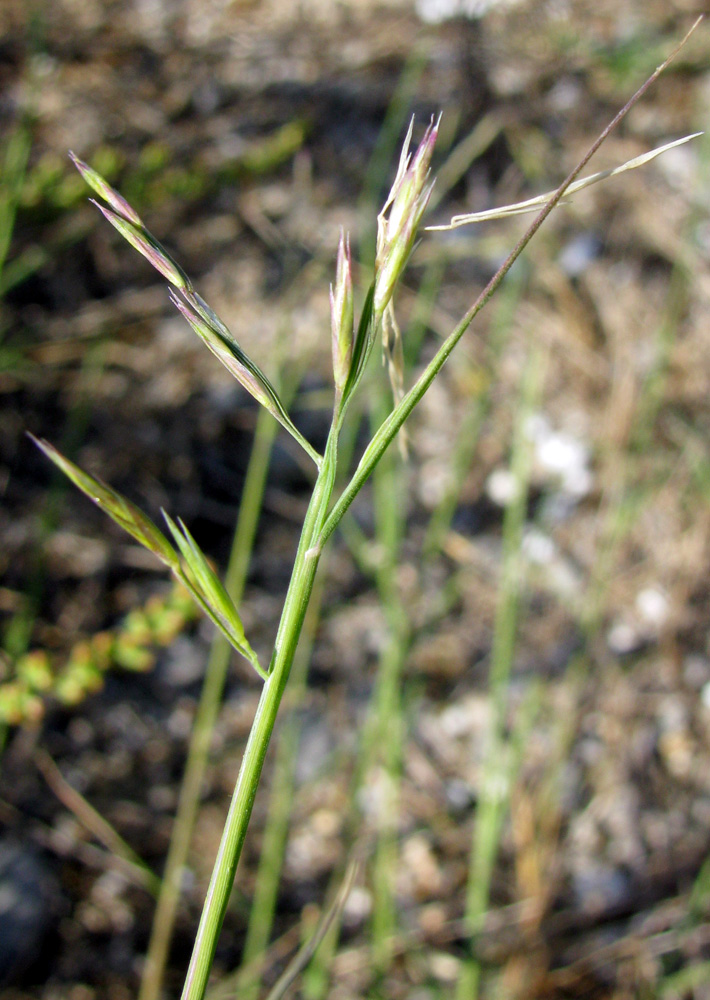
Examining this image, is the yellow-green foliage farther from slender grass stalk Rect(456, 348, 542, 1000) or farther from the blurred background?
slender grass stalk Rect(456, 348, 542, 1000)

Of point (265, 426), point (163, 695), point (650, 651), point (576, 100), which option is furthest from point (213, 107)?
point (650, 651)

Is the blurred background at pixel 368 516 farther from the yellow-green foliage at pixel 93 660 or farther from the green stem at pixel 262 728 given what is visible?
the green stem at pixel 262 728

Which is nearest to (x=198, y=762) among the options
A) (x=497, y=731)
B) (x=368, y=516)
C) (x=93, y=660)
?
(x=93, y=660)

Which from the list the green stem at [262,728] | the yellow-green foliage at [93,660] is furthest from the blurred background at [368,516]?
the green stem at [262,728]

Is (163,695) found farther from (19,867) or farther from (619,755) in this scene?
(619,755)

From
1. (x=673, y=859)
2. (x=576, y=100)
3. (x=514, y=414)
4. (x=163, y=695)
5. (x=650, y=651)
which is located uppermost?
(x=576, y=100)

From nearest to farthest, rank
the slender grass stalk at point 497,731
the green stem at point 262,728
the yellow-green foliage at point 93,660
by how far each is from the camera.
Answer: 1. the green stem at point 262,728
2. the slender grass stalk at point 497,731
3. the yellow-green foliage at point 93,660

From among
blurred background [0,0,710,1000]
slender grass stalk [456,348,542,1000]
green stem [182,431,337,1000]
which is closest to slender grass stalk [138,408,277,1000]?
blurred background [0,0,710,1000]
